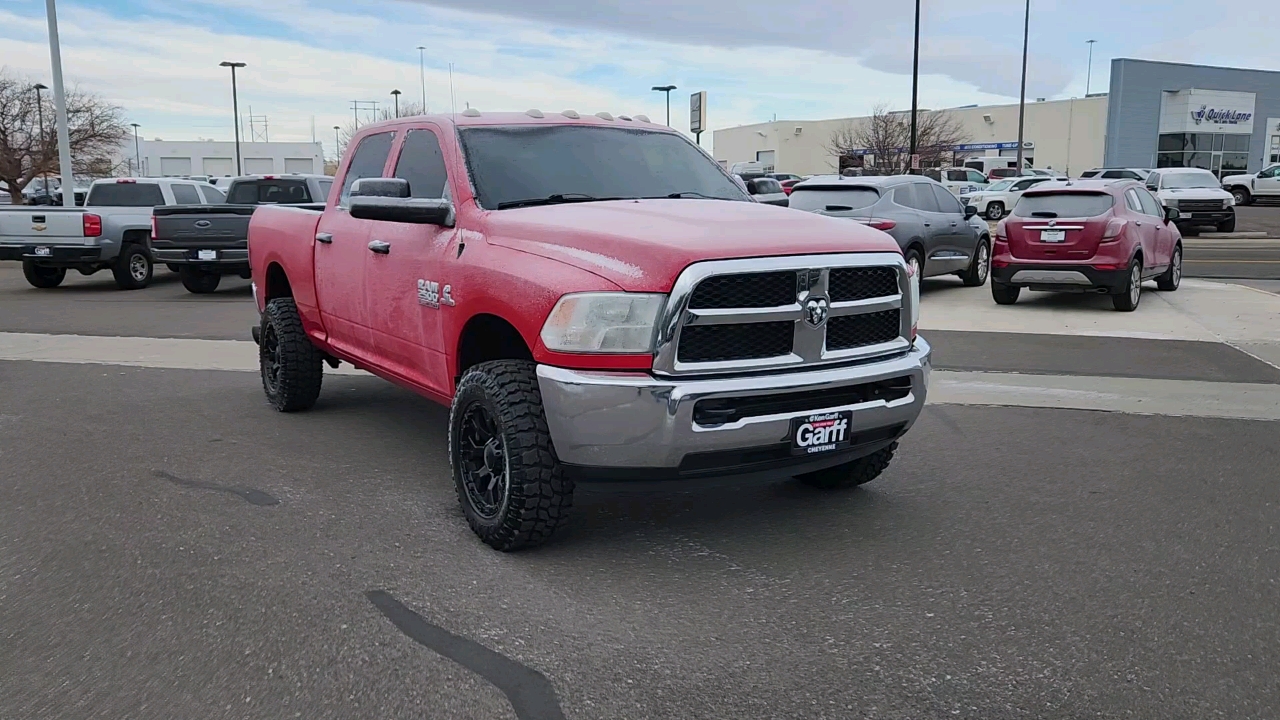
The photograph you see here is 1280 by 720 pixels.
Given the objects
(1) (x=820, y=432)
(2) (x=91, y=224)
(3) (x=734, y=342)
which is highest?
(3) (x=734, y=342)

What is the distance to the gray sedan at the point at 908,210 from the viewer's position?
561 inches

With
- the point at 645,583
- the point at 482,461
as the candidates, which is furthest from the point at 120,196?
the point at 645,583

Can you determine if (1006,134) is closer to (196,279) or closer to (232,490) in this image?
(196,279)

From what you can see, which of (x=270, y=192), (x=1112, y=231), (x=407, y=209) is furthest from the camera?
(x=270, y=192)

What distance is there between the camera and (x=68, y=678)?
139 inches

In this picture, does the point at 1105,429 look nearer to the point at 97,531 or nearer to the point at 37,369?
the point at 97,531

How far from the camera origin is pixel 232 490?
568 centimetres

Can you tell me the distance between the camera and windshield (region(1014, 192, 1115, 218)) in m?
13.3

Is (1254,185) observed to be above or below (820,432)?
above

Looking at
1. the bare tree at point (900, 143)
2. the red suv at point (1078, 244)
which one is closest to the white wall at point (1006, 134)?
the bare tree at point (900, 143)

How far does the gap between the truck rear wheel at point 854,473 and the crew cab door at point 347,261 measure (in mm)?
2637

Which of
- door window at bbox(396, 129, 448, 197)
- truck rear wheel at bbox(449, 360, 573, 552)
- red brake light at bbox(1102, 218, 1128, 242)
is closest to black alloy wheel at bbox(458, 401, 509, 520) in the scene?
truck rear wheel at bbox(449, 360, 573, 552)

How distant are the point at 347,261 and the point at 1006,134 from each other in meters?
76.0

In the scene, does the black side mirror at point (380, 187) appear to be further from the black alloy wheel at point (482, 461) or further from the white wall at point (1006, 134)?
the white wall at point (1006, 134)
